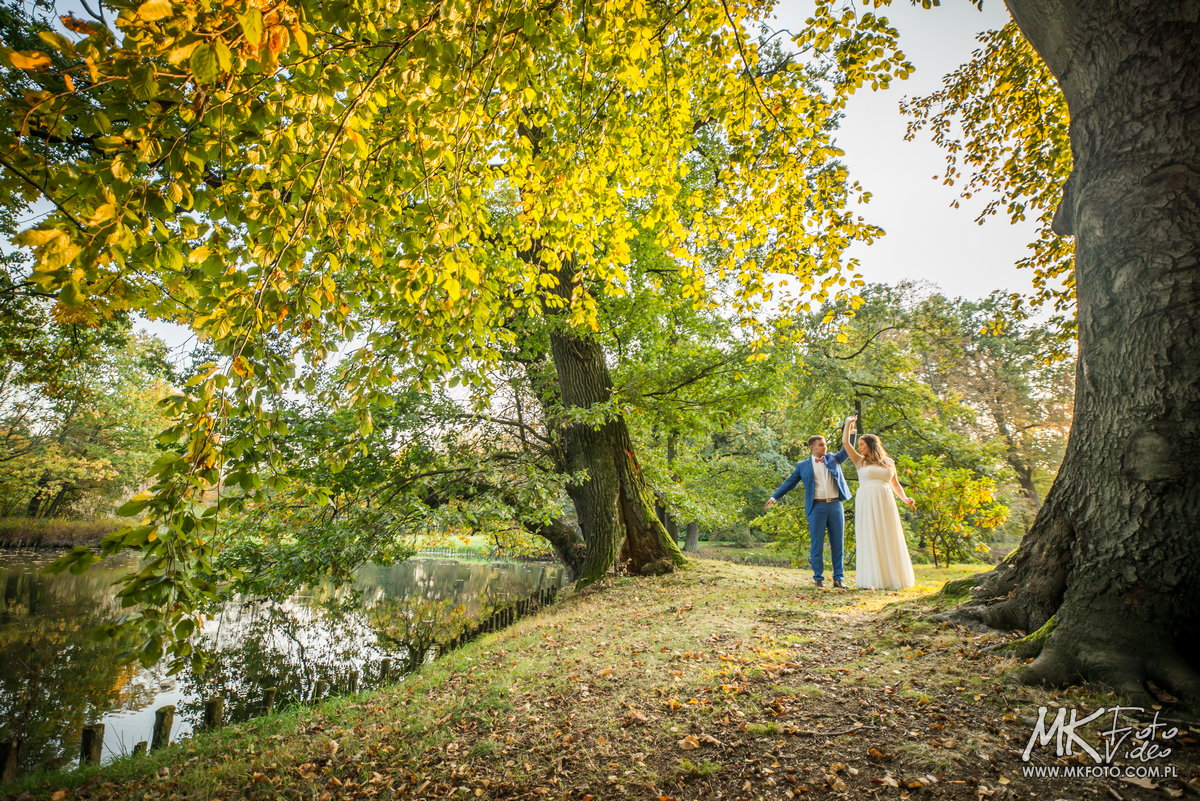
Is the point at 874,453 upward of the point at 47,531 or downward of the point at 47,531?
upward

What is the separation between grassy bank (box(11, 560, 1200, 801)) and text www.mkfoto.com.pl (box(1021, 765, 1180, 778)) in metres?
0.04

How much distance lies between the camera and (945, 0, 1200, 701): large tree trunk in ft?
8.77

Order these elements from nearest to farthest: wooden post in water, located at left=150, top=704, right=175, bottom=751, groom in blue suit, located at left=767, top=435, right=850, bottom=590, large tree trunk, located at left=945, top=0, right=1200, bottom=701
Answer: large tree trunk, located at left=945, top=0, right=1200, bottom=701
wooden post in water, located at left=150, top=704, right=175, bottom=751
groom in blue suit, located at left=767, top=435, right=850, bottom=590

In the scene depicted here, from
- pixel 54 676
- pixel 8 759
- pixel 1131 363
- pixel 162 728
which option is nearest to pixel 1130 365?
pixel 1131 363

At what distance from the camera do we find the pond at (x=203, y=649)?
6.34 metres

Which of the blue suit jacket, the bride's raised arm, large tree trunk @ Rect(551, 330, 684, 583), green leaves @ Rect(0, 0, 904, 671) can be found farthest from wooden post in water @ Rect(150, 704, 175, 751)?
the bride's raised arm

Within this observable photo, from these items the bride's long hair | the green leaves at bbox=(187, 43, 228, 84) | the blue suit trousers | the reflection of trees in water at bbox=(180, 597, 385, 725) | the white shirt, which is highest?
the green leaves at bbox=(187, 43, 228, 84)

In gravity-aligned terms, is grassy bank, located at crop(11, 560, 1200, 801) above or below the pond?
above

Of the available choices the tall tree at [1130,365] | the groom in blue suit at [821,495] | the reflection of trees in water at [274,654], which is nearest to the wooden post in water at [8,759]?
the reflection of trees in water at [274,654]

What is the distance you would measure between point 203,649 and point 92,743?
281 cm

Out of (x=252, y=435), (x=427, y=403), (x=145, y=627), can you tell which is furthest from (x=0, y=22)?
(x=145, y=627)

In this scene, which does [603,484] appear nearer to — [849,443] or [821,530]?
[821,530]

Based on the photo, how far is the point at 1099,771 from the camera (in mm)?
2152

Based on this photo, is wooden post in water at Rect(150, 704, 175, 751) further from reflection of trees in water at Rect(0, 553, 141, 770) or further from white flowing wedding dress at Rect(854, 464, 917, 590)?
white flowing wedding dress at Rect(854, 464, 917, 590)
